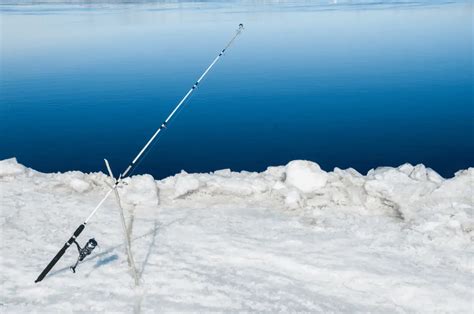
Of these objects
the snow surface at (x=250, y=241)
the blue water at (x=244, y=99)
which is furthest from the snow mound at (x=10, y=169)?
the blue water at (x=244, y=99)

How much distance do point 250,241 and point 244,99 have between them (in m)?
14.1

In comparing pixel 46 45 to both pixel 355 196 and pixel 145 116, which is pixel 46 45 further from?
pixel 355 196

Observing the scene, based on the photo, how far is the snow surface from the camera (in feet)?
22.8

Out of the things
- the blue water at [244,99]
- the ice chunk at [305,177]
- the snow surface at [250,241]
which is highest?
the blue water at [244,99]

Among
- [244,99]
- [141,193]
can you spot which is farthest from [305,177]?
[244,99]

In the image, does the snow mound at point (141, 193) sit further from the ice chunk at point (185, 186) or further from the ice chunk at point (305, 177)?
the ice chunk at point (305, 177)

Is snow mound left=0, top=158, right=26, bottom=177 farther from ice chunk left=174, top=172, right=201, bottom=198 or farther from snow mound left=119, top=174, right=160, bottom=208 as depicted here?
ice chunk left=174, top=172, right=201, bottom=198

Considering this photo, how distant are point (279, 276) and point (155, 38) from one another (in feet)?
111

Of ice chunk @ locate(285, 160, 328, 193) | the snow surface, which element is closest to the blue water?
the snow surface

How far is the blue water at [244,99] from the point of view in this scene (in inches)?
656

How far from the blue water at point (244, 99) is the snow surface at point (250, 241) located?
5.15 metres

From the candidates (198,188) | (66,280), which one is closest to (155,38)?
(198,188)

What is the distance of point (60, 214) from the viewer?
949 cm

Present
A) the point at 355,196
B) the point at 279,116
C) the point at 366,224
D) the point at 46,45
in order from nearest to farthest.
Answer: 1. the point at 366,224
2. the point at 355,196
3. the point at 279,116
4. the point at 46,45
